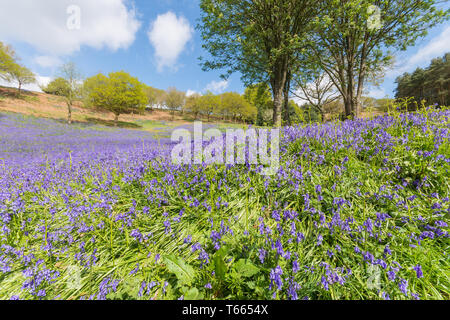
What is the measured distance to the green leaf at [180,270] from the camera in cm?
155

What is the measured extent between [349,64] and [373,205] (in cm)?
1154

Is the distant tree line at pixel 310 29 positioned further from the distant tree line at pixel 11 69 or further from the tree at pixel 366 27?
the distant tree line at pixel 11 69

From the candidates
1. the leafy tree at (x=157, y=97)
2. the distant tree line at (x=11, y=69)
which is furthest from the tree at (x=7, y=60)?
the leafy tree at (x=157, y=97)

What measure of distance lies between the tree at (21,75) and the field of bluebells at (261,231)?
52.0 m

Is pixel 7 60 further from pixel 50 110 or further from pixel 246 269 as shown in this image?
pixel 246 269

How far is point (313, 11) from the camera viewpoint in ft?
30.0

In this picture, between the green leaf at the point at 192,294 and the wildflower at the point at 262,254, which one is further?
the wildflower at the point at 262,254

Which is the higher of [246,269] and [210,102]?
[210,102]

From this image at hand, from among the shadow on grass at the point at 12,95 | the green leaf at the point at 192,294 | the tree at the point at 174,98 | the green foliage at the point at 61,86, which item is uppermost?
the tree at the point at 174,98

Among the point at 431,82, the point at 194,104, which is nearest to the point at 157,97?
the point at 194,104

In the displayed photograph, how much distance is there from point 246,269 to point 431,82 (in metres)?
45.9

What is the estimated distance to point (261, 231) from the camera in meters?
1.81

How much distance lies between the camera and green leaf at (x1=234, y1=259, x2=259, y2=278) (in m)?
1.42
